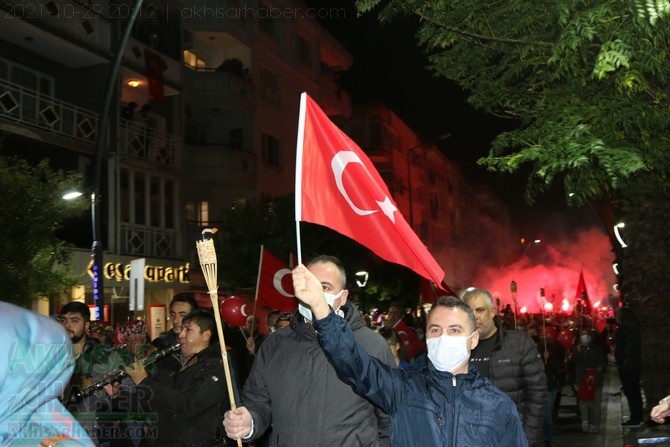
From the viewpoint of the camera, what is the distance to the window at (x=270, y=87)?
4074 centimetres

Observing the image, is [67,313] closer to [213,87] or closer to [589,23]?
[589,23]

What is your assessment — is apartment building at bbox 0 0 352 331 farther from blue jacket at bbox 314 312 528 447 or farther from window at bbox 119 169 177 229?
blue jacket at bbox 314 312 528 447

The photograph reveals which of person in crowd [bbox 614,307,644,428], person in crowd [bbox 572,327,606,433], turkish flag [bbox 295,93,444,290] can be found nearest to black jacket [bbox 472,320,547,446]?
turkish flag [bbox 295,93,444,290]

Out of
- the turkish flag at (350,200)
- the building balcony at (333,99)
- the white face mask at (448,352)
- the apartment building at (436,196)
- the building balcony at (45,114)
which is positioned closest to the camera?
the white face mask at (448,352)

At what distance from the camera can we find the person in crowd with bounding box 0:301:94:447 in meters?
2.16

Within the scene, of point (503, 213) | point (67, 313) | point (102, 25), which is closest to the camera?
point (67, 313)

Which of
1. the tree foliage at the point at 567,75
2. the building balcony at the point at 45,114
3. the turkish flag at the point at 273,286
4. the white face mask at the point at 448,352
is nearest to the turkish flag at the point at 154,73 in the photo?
the building balcony at the point at 45,114

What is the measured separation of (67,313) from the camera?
25.1 feet

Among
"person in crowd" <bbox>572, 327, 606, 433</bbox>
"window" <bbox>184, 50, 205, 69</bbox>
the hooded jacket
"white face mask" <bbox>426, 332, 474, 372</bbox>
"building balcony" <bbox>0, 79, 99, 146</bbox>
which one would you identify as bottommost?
"person in crowd" <bbox>572, 327, 606, 433</bbox>

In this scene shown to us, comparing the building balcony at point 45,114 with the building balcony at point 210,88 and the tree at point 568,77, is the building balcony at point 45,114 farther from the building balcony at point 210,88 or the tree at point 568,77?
the tree at point 568,77

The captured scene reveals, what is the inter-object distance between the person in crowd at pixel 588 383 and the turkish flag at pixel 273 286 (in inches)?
204

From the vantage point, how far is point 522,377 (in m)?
6.58

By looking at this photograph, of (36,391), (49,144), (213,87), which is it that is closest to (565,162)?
(36,391)

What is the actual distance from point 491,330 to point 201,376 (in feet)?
7.42
